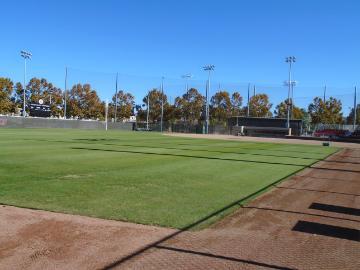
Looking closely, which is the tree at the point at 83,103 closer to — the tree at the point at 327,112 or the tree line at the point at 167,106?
the tree line at the point at 167,106

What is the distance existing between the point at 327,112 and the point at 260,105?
1615 centimetres

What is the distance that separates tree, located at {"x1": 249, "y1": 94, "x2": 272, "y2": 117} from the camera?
4459 inches

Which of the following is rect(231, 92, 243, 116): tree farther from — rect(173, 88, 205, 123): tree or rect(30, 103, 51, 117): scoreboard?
rect(30, 103, 51, 117): scoreboard

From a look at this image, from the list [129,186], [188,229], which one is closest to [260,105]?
[129,186]

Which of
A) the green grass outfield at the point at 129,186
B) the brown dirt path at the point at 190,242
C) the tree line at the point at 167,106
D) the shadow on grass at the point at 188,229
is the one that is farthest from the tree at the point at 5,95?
the brown dirt path at the point at 190,242

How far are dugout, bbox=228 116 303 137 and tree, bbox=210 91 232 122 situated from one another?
50.1 feet

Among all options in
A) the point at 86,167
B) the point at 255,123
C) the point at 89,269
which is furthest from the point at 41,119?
the point at 89,269

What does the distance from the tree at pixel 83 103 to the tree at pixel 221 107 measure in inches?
1132

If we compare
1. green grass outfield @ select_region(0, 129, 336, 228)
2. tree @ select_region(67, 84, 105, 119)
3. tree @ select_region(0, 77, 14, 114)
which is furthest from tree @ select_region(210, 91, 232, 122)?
green grass outfield @ select_region(0, 129, 336, 228)

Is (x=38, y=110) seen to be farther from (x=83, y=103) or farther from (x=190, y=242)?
(x=190, y=242)

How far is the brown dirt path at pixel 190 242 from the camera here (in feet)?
18.4

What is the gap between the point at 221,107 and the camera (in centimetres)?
11588

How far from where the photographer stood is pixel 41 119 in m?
71.8

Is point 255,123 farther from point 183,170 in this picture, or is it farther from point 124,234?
point 124,234
